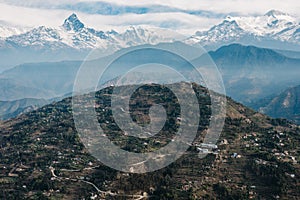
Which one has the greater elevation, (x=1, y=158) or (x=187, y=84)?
(x=187, y=84)

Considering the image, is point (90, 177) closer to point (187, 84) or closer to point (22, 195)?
point (22, 195)

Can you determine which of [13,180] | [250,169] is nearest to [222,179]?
[250,169]

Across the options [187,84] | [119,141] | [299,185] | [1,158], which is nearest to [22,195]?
[1,158]

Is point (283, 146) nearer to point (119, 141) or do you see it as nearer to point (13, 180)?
point (119, 141)

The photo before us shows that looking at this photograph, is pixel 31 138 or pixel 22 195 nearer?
pixel 22 195

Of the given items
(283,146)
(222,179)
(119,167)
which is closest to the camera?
(222,179)

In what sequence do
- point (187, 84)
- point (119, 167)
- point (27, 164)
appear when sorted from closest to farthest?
1. point (119, 167)
2. point (27, 164)
3. point (187, 84)
